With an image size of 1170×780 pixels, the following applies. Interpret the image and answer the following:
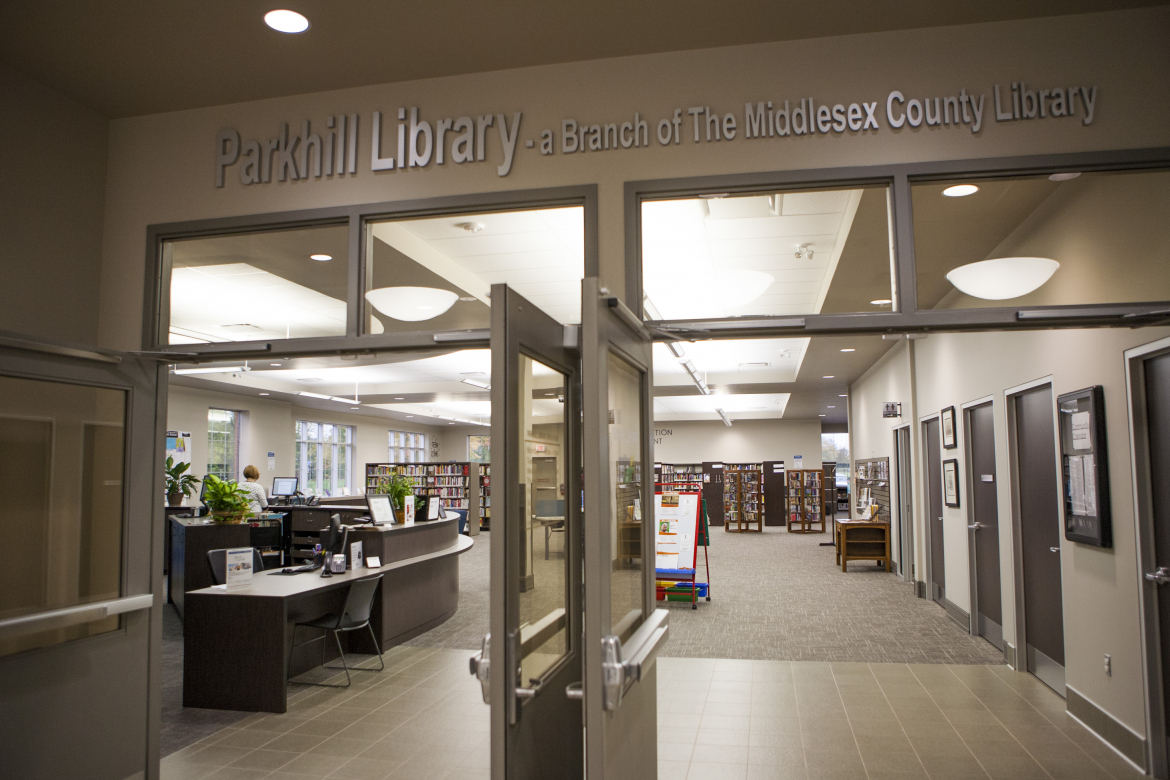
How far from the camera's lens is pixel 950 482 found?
7.90 metres

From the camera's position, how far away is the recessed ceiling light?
282 cm

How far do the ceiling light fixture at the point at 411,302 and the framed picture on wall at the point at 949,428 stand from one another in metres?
6.22

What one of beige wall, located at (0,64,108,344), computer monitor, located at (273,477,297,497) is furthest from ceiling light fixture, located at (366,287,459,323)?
computer monitor, located at (273,477,297,497)

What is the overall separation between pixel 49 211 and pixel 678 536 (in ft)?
23.5

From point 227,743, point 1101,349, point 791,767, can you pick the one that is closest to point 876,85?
point 1101,349

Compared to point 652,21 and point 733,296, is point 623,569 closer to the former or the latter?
point 733,296

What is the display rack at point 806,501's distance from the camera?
19.5 meters

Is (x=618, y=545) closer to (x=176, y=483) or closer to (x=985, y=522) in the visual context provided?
(x=985, y=522)

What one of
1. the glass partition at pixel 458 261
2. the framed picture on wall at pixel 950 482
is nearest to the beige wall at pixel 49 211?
the glass partition at pixel 458 261

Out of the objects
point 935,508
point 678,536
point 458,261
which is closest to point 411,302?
point 458,261

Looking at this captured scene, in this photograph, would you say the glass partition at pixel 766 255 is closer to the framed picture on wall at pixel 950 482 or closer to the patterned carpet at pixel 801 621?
the patterned carpet at pixel 801 621

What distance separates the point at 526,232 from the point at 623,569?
1516mm

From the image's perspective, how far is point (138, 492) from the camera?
11.3 ft

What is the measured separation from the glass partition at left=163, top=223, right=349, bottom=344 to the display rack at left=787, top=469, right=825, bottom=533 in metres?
17.3
